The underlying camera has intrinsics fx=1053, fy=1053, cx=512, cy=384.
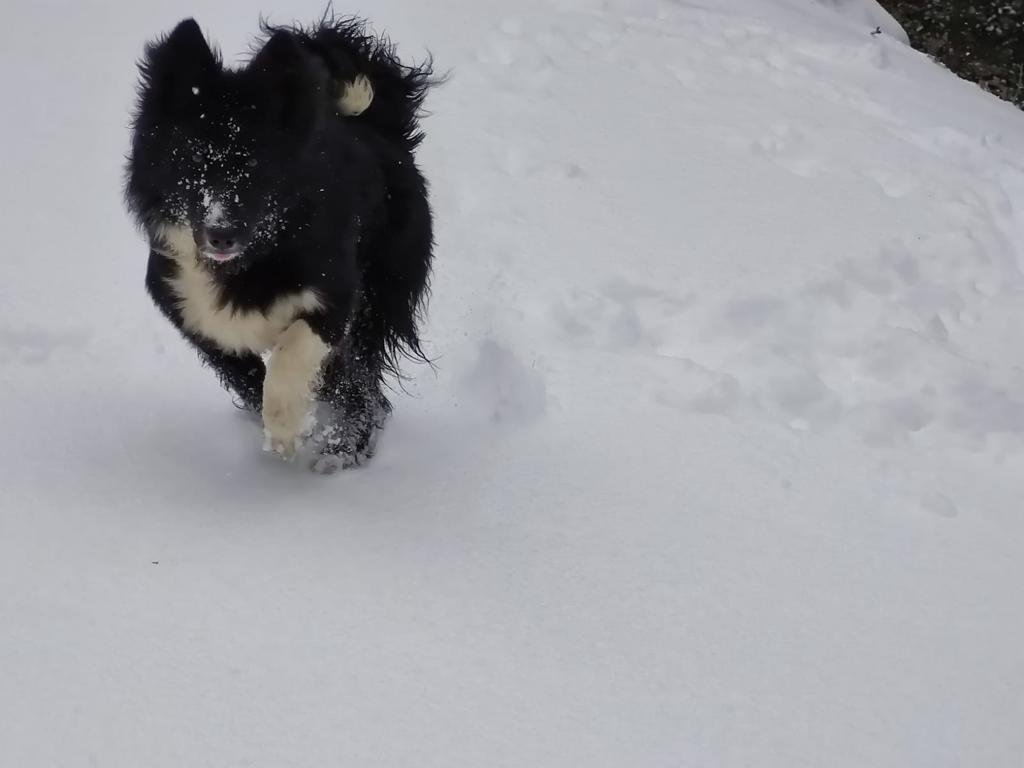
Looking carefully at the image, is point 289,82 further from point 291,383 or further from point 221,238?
point 291,383

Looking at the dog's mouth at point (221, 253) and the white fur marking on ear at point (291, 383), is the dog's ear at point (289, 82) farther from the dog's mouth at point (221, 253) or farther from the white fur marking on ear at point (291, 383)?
the white fur marking on ear at point (291, 383)

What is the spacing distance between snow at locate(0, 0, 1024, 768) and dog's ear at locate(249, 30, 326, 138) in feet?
3.41

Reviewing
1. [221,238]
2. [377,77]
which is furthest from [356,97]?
[221,238]

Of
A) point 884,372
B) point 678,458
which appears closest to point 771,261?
point 884,372

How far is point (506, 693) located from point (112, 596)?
0.92 meters

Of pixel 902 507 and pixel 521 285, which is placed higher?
pixel 902 507

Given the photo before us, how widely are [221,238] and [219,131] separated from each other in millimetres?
266

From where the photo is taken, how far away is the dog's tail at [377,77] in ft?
10.3

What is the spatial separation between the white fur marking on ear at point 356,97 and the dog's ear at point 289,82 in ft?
1.05

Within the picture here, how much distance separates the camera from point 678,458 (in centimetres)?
323

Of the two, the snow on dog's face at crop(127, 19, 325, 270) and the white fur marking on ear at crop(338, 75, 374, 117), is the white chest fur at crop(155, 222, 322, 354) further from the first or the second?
the white fur marking on ear at crop(338, 75, 374, 117)

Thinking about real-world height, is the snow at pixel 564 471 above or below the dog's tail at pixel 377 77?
below

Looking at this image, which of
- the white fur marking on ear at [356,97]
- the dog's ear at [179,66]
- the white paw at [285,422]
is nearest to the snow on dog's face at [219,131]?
the dog's ear at [179,66]

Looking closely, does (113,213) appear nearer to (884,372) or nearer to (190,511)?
(190,511)
